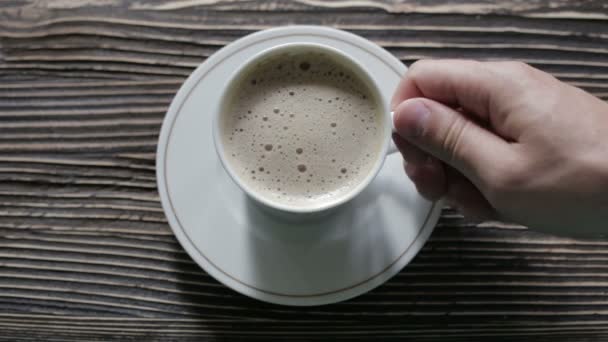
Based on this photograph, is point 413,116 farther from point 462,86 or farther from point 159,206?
point 159,206

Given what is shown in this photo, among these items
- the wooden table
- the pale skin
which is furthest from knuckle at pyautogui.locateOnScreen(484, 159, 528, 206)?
the wooden table

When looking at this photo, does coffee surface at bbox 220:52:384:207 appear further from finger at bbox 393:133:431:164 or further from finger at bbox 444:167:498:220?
finger at bbox 444:167:498:220

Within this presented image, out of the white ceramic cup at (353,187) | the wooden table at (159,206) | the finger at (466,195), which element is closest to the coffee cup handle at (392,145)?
the white ceramic cup at (353,187)

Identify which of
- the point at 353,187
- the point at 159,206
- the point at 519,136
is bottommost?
the point at 159,206

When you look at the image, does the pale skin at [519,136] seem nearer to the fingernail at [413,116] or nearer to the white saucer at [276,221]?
the fingernail at [413,116]

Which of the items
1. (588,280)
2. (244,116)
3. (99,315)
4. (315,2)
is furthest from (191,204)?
(588,280)

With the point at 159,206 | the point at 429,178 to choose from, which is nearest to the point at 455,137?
the point at 429,178
